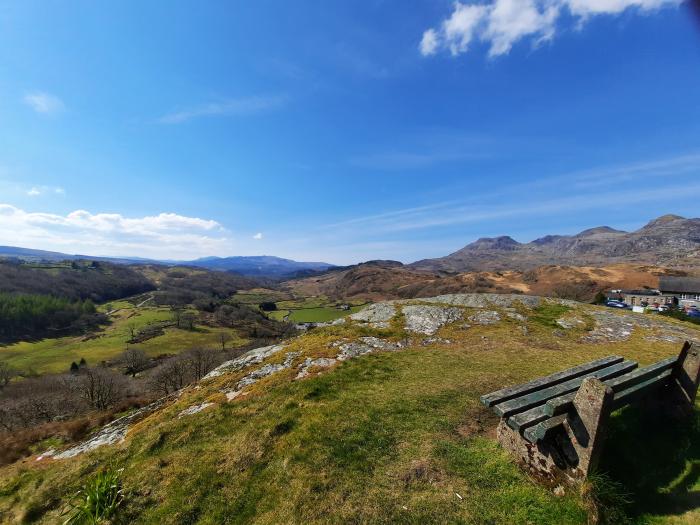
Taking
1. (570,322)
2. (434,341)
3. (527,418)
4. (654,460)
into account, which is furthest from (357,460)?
(570,322)

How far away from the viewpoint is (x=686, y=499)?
6238 mm

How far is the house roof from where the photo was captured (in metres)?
89.8

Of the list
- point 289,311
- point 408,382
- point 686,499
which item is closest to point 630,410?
point 686,499

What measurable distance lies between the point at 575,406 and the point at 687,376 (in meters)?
5.29

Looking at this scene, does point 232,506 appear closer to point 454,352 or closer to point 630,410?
point 630,410

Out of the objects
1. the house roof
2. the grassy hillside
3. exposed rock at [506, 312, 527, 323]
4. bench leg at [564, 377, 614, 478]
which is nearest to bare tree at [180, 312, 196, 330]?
the grassy hillside

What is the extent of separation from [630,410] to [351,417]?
852 centimetres

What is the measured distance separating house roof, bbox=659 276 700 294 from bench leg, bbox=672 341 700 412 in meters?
122

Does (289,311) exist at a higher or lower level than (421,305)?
lower

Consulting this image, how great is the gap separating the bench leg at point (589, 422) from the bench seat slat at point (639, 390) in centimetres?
138

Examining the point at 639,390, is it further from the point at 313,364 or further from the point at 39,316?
the point at 39,316

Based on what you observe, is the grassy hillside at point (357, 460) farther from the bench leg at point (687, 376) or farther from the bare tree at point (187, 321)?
the bare tree at point (187, 321)

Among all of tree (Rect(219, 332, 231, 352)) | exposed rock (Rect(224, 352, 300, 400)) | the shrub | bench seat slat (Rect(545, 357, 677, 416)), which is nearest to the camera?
bench seat slat (Rect(545, 357, 677, 416))

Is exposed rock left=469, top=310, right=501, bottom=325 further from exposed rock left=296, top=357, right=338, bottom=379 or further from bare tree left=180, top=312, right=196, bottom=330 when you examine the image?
bare tree left=180, top=312, right=196, bottom=330
